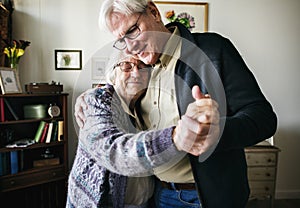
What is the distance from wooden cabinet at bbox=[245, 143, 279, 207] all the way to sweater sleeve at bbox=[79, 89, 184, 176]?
2.21 meters

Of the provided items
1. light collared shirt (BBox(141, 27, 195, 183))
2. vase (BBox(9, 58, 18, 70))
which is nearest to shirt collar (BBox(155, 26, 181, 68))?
light collared shirt (BBox(141, 27, 195, 183))

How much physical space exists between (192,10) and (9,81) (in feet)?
6.53

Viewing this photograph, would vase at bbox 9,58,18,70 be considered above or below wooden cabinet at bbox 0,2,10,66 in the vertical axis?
below

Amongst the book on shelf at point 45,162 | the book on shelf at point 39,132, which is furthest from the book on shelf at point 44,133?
the book on shelf at point 45,162

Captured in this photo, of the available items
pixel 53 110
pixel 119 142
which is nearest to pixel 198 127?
pixel 119 142

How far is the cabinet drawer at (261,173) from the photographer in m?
2.63

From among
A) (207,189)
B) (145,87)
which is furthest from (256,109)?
(145,87)

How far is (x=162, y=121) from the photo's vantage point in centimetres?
85

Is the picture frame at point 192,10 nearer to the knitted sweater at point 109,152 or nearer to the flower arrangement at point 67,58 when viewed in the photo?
the flower arrangement at point 67,58

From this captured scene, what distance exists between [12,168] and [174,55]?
2.17 m

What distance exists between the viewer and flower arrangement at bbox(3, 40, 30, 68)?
2.57m

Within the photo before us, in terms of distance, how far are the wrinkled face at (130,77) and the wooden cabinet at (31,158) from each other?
6.18ft

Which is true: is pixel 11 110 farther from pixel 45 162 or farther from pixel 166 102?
pixel 166 102

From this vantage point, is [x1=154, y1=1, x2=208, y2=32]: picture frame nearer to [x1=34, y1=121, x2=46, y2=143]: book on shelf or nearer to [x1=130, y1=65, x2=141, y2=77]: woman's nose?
[x1=34, y1=121, x2=46, y2=143]: book on shelf
